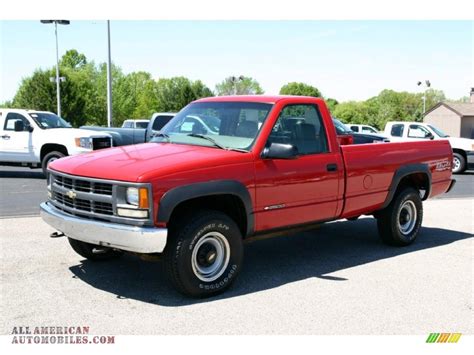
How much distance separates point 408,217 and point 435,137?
13.0 meters

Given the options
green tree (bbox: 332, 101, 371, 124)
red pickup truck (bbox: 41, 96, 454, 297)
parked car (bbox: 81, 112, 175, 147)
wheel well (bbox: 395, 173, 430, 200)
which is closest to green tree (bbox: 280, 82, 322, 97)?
green tree (bbox: 332, 101, 371, 124)

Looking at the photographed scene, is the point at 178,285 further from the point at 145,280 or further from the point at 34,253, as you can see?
the point at 34,253

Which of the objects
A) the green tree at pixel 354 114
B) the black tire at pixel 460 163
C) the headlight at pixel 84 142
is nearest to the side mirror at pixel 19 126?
the headlight at pixel 84 142

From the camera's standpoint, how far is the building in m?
53.8

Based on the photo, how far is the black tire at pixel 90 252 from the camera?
6000 millimetres

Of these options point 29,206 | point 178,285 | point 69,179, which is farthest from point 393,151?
point 29,206

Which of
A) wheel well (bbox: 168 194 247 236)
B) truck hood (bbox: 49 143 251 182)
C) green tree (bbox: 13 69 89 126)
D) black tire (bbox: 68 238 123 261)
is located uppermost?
green tree (bbox: 13 69 89 126)

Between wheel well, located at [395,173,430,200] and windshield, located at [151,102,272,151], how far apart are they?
8.62 ft

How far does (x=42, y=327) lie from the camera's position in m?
4.30

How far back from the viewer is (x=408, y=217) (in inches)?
298

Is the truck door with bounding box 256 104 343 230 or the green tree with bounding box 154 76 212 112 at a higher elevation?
the green tree with bounding box 154 76 212 112

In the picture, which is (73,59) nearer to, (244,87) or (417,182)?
(244,87)

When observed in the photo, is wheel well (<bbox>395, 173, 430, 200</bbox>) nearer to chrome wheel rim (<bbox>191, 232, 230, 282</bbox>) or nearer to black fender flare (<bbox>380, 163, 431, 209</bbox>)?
black fender flare (<bbox>380, 163, 431, 209</bbox>)

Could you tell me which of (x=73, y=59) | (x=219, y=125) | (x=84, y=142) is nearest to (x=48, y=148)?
(x=84, y=142)
